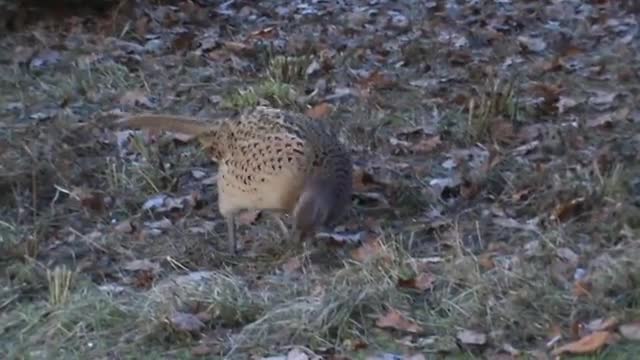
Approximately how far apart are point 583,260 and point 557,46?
12.3ft

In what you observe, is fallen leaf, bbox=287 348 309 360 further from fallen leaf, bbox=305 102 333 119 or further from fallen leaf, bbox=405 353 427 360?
fallen leaf, bbox=305 102 333 119

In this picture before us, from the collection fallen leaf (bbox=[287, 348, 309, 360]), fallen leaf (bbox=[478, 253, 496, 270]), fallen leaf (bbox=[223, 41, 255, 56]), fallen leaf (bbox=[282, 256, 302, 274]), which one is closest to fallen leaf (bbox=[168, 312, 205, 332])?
fallen leaf (bbox=[287, 348, 309, 360])

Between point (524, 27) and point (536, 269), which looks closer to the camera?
point (536, 269)

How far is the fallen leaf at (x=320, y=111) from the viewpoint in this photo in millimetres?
7742

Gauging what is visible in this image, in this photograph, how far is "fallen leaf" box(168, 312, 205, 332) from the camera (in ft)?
16.5

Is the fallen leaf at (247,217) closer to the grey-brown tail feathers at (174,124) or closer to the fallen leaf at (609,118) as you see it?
the grey-brown tail feathers at (174,124)

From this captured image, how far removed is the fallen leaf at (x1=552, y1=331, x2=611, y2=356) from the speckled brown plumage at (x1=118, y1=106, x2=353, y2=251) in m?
1.54

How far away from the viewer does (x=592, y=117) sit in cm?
742

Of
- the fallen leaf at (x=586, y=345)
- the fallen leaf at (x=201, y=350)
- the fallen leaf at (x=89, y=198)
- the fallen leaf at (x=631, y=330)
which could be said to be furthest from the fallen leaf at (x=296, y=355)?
the fallen leaf at (x=89, y=198)

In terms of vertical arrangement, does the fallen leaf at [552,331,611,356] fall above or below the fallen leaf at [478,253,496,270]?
above

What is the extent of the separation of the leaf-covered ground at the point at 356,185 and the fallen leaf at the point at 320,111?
0.07 feet

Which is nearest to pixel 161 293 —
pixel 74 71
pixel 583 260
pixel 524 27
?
pixel 583 260

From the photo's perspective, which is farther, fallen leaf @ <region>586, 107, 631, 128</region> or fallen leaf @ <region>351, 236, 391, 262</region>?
fallen leaf @ <region>586, 107, 631, 128</region>

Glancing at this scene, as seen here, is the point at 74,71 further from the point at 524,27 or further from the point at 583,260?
the point at 583,260
